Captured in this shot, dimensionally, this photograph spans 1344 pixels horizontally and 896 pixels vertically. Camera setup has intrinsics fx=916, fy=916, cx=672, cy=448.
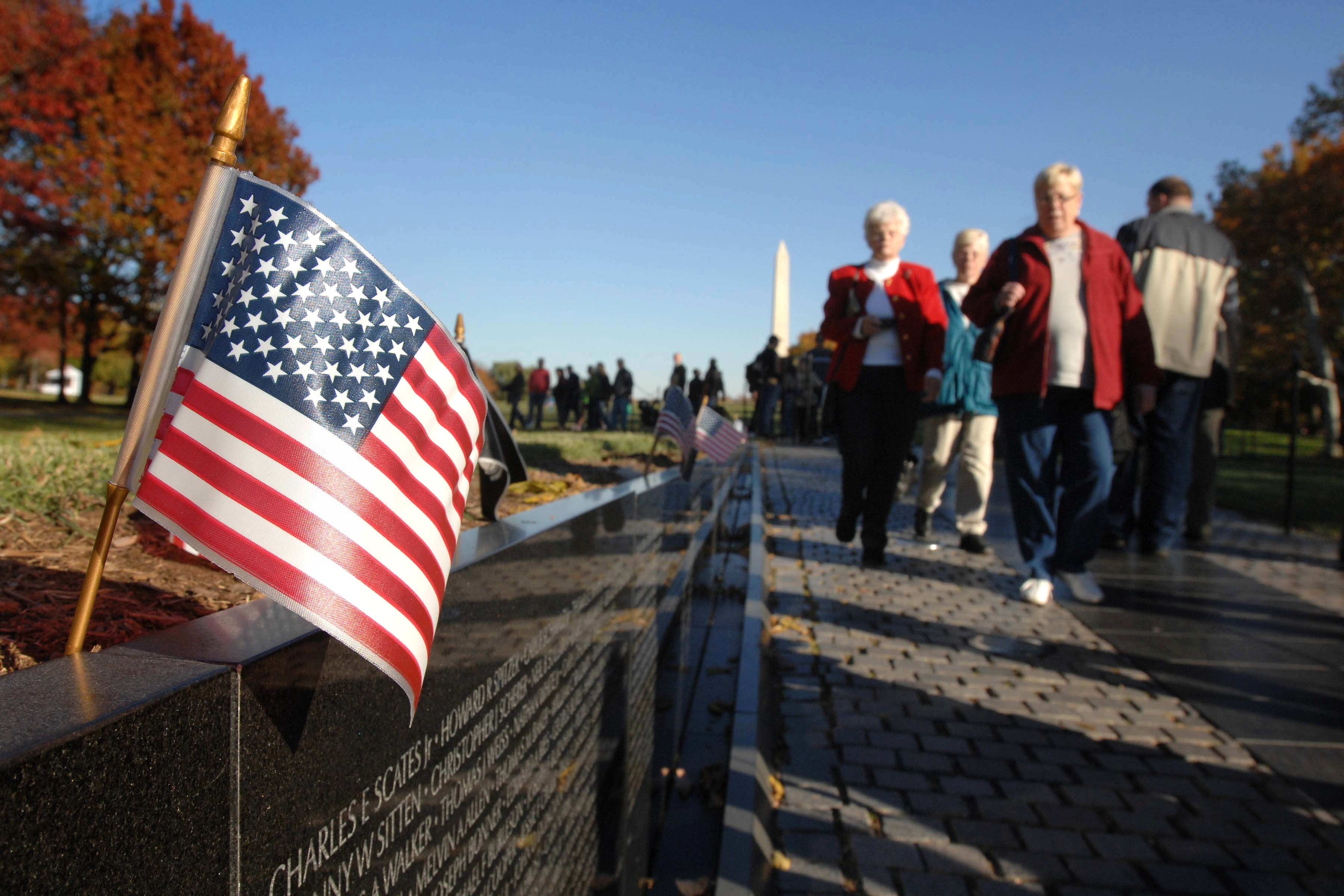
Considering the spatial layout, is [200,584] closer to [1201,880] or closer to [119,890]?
[119,890]

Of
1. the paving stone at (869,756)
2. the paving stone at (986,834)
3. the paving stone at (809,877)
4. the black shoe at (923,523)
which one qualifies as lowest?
the paving stone at (809,877)

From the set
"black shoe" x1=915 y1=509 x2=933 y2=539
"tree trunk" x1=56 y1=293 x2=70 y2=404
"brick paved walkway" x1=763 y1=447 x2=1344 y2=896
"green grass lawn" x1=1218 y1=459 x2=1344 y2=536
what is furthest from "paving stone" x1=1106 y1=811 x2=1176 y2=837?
"tree trunk" x1=56 y1=293 x2=70 y2=404

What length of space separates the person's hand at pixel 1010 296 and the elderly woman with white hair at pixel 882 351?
900 millimetres

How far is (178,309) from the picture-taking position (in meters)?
1.26

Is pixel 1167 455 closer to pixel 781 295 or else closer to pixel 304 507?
pixel 304 507

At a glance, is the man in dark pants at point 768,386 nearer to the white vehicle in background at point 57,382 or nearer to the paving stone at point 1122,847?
the paving stone at point 1122,847

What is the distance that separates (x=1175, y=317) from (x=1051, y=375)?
2150mm

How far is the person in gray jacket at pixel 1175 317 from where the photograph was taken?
21.7ft

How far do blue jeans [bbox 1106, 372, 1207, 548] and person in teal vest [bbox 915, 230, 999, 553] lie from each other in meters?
1.06

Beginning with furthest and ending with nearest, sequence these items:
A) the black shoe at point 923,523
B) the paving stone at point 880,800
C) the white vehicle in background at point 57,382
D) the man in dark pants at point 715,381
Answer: the white vehicle in background at point 57,382
the man in dark pants at point 715,381
the black shoe at point 923,523
the paving stone at point 880,800

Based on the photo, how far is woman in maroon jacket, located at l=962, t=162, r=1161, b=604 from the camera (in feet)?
17.0

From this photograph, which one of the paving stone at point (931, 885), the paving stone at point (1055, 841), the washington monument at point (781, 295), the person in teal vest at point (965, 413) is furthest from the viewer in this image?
the washington monument at point (781, 295)

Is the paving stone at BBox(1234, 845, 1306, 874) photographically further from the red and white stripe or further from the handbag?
the handbag

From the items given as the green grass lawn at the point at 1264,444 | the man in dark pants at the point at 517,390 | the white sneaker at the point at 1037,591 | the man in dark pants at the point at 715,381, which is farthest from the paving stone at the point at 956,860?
the green grass lawn at the point at 1264,444
